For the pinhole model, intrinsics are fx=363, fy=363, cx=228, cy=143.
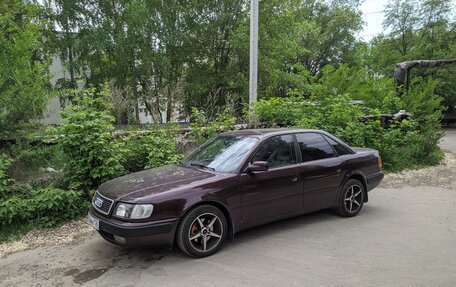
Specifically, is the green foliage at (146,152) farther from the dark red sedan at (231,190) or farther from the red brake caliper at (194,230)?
the red brake caliper at (194,230)

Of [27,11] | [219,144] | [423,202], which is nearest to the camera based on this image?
[219,144]

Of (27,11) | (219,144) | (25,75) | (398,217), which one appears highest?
(27,11)

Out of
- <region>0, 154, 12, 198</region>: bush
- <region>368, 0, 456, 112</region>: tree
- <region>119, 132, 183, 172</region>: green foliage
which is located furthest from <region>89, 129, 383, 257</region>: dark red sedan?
<region>368, 0, 456, 112</region>: tree

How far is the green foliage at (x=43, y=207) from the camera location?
5.24 meters

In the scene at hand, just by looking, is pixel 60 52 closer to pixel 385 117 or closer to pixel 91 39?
pixel 91 39

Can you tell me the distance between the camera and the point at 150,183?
4.48 m

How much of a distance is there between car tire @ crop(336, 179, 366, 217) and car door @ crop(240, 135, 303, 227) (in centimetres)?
96

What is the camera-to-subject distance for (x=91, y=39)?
17.4 meters

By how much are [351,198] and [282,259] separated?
218 centimetres

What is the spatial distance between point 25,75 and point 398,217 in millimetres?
6674

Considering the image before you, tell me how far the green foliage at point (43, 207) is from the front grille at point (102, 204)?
4.38 ft

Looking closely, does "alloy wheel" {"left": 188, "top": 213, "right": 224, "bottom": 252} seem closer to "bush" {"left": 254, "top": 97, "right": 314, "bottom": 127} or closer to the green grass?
the green grass

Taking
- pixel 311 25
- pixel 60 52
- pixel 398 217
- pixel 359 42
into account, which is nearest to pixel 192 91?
pixel 60 52

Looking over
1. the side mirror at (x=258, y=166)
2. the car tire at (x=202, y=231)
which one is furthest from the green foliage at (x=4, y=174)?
the side mirror at (x=258, y=166)
